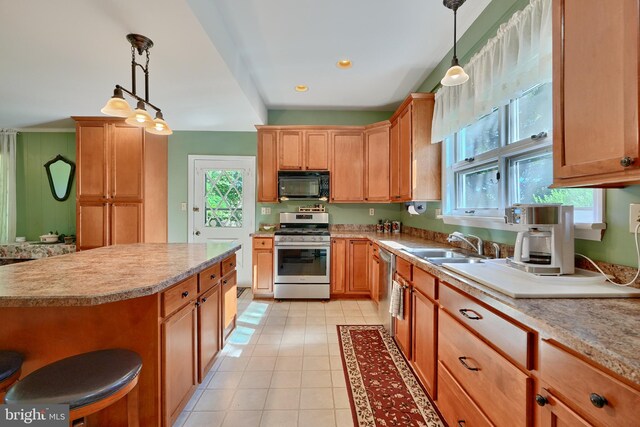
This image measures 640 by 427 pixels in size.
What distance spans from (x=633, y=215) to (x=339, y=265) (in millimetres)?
2765

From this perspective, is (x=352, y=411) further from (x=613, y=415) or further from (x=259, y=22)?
(x=259, y=22)

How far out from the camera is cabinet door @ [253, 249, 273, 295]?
11.6ft

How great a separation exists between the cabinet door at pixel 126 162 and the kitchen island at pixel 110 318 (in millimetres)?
2324

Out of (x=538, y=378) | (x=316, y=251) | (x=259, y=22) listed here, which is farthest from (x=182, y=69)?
(x=538, y=378)

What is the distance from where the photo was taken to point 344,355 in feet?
7.28

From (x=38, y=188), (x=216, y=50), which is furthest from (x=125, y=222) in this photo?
(x=216, y=50)

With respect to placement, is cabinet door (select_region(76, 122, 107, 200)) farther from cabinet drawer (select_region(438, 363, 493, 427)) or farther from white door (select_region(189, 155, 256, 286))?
cabinet drawer (select_region(438, 363, 493, 427))

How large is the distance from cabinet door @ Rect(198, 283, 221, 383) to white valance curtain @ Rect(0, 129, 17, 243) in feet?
13.2

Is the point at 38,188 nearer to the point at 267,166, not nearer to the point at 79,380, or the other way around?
the point at 267,166

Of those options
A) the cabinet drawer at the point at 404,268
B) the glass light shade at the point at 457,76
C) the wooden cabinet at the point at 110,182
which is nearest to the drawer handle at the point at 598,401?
the cabinet drawer at the point at 404,268

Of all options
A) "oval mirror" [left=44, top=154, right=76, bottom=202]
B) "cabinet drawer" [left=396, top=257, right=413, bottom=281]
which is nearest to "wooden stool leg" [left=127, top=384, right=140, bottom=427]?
"cabinet drawer" [left=396, top=257, right=413, bottom=281]

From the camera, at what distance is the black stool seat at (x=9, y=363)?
1.03m

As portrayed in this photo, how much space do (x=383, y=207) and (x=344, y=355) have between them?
2.37 meters

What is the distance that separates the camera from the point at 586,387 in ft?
2.22
